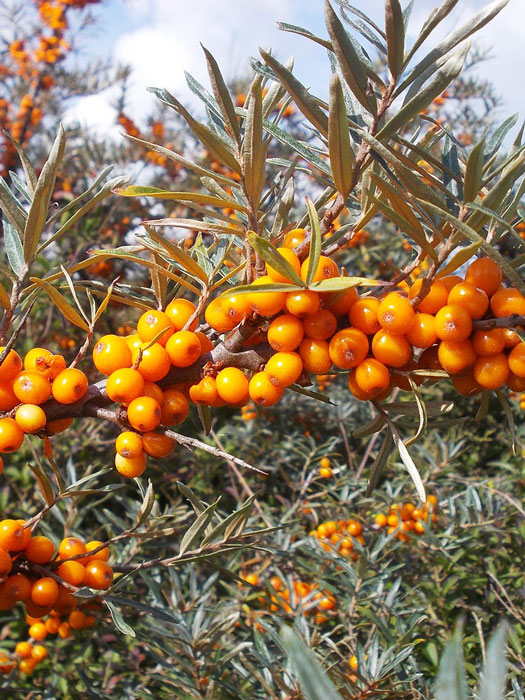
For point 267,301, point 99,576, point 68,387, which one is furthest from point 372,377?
point 99,576

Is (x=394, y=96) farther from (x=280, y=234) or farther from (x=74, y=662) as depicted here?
(x=74, y=662)

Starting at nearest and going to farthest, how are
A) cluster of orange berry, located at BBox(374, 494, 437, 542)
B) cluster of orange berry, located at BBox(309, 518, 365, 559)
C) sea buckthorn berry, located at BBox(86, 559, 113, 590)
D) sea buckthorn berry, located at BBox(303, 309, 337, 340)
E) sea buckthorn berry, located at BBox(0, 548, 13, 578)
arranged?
1. sea buckthorn berry, located at BBox(303, 309, 337, 340)
2. sea buckthorn berry, located at BBox(0, 548, 13, 578)
3. sea buckthorn berry, located at BBox(86, 559, 113, 590)
4. cluster of orange berry, located at BBox(309, 518, 365, 559)
5. cluster of orange berry, located at BBox(374, 494, 437, 542)

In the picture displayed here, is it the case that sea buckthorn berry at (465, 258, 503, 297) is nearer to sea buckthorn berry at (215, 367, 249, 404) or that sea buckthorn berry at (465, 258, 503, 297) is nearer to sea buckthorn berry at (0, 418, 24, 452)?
sea buckthorn berry at (215, 367, 249, 404)

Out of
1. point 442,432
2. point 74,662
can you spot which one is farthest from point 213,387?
point 442,432

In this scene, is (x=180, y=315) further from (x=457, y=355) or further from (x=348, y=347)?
(x=457, y=355)

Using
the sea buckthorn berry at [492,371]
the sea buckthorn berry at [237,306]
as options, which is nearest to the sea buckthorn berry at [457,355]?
the sea buckthorn berry at [492,371]

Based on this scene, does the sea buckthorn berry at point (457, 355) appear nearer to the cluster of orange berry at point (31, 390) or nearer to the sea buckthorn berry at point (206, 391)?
the sea buckthorn berry at point (206, 391)

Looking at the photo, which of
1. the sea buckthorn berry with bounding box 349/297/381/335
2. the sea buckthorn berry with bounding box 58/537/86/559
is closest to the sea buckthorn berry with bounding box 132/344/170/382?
the sea buckthorn berry with bounding box 349/297/381/335
